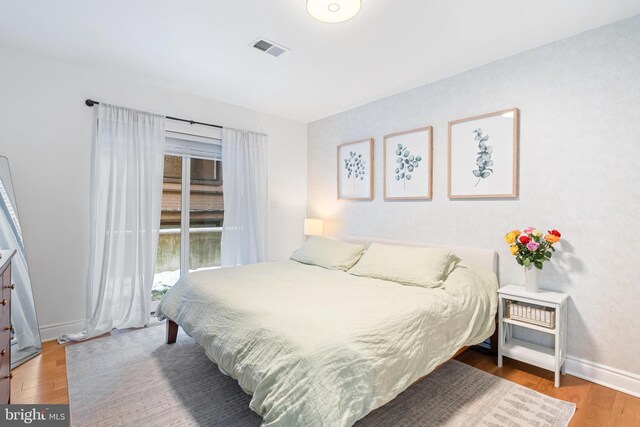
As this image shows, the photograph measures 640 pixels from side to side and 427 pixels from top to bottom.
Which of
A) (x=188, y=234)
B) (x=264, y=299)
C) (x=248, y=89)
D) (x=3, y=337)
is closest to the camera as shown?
(x=3, y=337)

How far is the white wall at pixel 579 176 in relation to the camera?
211 centimetres

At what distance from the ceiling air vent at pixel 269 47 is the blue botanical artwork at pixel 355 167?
161 centimetres

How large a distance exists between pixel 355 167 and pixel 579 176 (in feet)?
7.22

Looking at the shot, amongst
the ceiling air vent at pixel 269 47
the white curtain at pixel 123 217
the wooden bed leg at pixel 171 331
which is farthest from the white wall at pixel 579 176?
the white curtain at pixel 123 217

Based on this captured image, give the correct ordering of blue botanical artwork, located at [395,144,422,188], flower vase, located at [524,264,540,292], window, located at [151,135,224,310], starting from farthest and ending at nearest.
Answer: window, located at [151,135,224,310] < blue botanical artwork, located at [395,144,422,188] < flower vase, located at [524,264,540,292]

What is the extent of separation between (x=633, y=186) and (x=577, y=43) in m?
1.12

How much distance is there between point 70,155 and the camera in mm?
2891

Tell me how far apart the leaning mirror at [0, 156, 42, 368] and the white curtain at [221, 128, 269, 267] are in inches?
68.5

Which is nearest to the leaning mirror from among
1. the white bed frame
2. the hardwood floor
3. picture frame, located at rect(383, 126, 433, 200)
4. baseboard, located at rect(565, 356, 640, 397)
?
the hardwood floor

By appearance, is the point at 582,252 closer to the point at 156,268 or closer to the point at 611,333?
the point at 611,333

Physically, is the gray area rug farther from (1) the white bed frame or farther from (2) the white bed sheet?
(1) the white bed frame

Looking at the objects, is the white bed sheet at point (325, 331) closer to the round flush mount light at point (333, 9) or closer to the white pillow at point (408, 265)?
the white pillow at point (408, 265)

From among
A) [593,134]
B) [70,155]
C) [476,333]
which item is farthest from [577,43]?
[70,155]

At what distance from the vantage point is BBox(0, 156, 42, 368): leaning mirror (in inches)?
95.2
